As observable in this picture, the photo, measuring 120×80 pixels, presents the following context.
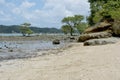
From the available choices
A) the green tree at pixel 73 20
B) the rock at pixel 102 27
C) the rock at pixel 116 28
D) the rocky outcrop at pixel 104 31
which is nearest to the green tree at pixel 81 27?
the green tree at pixel 73 20

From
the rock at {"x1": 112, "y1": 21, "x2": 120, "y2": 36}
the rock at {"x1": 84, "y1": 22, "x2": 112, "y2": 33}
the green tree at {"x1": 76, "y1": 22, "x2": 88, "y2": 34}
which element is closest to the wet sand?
the rock at {"x1": 84, "y1": 22, "x2": 112, "y2": 33}

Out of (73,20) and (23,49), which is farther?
(73,20)

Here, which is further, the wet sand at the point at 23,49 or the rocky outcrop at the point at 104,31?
the rocky outcrop at the point at 104,31

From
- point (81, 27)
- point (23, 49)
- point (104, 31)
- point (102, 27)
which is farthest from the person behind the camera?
point (81, 27)

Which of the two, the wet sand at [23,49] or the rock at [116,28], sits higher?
the rock at [116,28]

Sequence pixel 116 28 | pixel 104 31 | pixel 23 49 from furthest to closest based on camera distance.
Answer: pixel 23 49 < pixel 104 31 < pixel 116 28

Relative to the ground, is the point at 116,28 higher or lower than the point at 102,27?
lower

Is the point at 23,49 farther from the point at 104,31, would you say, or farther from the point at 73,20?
the point at 73,20

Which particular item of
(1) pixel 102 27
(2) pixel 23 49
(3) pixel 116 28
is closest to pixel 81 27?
(2) pixel 23 49

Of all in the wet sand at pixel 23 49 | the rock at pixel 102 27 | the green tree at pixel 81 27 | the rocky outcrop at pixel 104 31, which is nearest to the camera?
the wet sand at pixel 23 49

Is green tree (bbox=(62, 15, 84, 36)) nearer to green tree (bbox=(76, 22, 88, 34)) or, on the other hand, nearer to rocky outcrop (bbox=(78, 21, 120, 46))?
green tree (bbox=(76, 22, 88, 34))

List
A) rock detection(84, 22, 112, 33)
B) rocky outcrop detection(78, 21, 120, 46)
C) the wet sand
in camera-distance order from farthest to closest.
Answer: rock detection(84, 22, 112, 33) < rocky outcrop detection(78, 21, 120, 46) < the wet sand

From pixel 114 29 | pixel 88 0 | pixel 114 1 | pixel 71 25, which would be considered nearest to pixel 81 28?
pixel 71 25

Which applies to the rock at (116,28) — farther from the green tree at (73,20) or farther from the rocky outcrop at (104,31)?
the green tree at (73,20)
